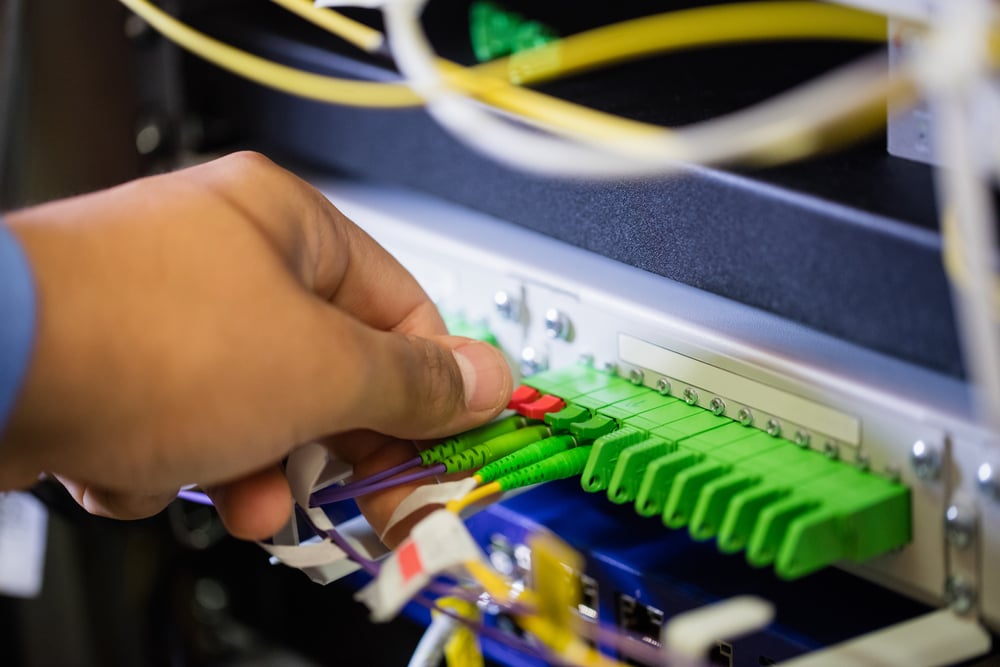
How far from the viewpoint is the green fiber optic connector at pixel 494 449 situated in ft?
2.09

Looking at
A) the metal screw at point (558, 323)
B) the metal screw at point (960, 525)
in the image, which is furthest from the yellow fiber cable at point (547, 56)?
the metal screw at point (960, 525)

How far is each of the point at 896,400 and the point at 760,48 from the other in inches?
13.2

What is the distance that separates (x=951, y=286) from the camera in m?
0.52

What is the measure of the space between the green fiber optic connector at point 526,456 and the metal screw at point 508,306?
12 cm

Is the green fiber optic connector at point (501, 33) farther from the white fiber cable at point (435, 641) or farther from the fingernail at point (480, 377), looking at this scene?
the white fiber cable at point (435, 641)

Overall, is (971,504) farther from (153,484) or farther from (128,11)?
(128,11)

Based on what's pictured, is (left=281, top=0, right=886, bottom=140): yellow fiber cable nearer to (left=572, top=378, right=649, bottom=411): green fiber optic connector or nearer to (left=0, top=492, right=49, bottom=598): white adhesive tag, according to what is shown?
(left=572, top=378, right=649, bottom=411): green fiber optic connector

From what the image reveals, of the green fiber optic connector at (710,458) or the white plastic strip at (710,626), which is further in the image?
the green fiber optic connector at (710,458)

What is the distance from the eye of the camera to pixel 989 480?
518mm

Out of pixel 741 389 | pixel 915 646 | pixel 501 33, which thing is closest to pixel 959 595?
pixel 915 646

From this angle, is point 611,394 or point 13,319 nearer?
point 13,319

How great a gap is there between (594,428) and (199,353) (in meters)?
0.21

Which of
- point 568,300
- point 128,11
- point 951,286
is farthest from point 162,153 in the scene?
point 951,286

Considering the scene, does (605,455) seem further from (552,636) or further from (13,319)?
(13,319)
